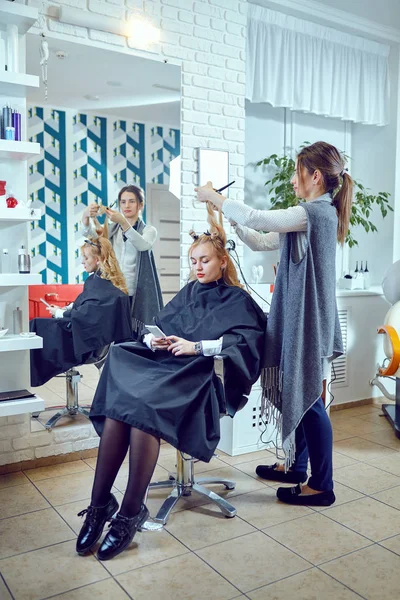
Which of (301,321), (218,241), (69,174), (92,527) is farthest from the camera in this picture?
(69,174)

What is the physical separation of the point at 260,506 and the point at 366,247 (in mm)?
2485

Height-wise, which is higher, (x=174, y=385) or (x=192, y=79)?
(x=192, y=79)

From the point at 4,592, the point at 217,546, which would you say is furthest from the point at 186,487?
the point at 4,592

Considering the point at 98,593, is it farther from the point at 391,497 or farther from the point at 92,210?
the point at 92,210

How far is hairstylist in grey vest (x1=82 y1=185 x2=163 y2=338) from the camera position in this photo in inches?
109

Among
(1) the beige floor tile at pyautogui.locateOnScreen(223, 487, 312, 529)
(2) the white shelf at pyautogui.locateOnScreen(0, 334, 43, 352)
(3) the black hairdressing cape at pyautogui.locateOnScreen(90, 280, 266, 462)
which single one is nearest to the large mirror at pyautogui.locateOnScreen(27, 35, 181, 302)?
(2) the white shelf at pyautogui.locateOnScreen(0, 334, 43, 352)

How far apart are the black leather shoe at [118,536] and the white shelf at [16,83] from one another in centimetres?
173

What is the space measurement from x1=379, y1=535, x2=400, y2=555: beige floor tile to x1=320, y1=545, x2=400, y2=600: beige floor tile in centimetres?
3

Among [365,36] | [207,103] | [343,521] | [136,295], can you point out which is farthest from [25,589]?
[365,36]

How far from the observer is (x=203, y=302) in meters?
2.31

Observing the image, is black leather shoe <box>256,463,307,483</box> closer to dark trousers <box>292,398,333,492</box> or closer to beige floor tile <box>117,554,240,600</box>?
dark trousers <box>292,398,333,492</box>

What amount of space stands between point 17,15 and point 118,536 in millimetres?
2024

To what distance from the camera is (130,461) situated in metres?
1.89

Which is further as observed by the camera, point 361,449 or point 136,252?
point 361,449
